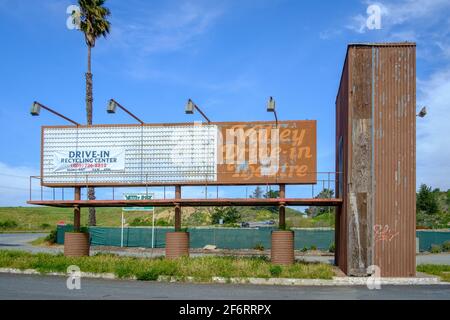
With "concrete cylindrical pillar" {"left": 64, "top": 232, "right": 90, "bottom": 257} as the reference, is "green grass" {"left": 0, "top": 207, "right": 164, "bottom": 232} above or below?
below

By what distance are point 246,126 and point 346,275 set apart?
25.3 feet

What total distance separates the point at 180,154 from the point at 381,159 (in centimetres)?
889

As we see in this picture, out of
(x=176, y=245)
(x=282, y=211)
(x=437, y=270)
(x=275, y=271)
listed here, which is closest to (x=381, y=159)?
(x=282, y=211)

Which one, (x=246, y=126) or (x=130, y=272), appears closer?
(x=130, y=272)

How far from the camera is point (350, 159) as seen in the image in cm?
2173

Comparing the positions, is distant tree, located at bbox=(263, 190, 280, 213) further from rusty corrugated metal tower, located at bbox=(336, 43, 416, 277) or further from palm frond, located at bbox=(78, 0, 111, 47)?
palm frond, located at bbox=(78, 0, 111, 47)

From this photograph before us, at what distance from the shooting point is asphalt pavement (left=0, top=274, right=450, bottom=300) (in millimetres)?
15625

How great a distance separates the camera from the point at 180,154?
25375mm

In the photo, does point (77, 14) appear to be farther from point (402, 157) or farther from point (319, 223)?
point (319, 223)

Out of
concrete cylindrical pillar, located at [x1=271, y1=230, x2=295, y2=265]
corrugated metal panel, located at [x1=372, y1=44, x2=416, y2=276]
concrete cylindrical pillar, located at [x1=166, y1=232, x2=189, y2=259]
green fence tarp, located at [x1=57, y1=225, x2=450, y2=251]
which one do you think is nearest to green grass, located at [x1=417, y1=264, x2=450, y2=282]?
corrugated metal panel, located at [x1=372, y1=44, x2=416, y2=276]

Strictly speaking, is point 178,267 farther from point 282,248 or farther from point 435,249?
point 435,249

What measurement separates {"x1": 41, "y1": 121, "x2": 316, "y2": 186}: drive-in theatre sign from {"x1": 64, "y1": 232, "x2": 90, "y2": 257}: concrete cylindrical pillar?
2.50m
